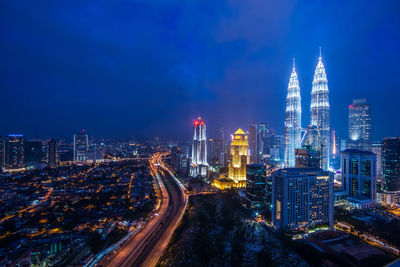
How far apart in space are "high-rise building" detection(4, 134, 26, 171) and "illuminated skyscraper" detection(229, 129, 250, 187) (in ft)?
105

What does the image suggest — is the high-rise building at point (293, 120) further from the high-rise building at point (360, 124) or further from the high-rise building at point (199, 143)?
the high-rise building at point (199, 143)

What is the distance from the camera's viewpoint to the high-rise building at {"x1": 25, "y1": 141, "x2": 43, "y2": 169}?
106ft

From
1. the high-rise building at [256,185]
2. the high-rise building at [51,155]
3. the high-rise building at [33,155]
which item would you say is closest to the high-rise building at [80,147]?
the high-rise building at [51,155]

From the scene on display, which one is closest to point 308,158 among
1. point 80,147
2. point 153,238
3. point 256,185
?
point 256,185

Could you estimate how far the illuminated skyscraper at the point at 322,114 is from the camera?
26.1 m

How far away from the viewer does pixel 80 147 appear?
128ft

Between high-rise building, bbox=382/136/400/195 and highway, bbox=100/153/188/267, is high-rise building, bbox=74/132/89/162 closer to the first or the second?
highway, bbox=100/153/188/267

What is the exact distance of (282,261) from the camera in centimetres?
988

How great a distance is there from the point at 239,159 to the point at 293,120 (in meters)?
10.6

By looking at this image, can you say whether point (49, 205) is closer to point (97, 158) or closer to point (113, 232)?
point (113, 232)

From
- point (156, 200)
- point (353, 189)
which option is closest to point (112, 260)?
point (156, 200)

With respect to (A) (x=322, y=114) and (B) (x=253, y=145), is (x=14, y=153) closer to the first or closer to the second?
(B) (x=253, y=145)

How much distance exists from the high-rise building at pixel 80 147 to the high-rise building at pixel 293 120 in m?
36.1

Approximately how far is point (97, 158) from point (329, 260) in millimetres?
40663
